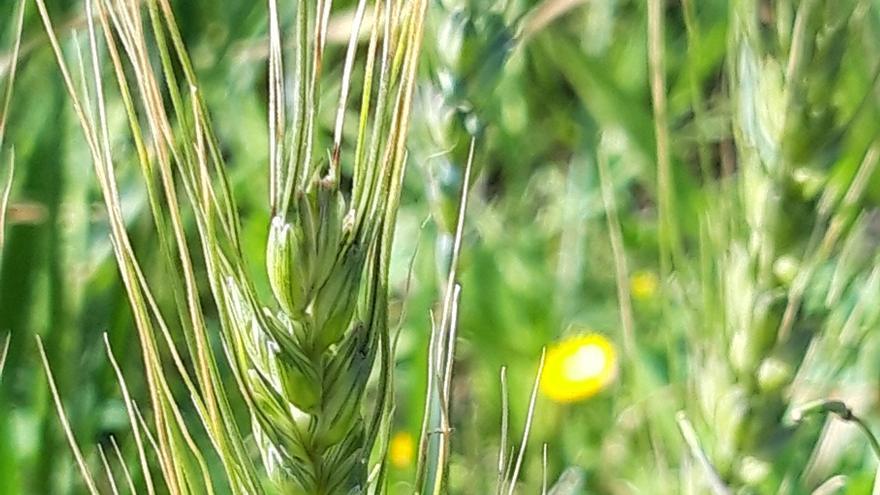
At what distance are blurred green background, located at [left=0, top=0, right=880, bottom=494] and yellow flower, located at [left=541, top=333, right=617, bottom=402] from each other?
0.01m

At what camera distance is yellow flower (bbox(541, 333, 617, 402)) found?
2.80ft

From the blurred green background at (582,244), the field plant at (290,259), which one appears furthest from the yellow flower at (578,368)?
the field plant at (290,259)

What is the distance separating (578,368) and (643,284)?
0.15 metres

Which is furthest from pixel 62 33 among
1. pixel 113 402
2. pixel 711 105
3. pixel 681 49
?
pixel 711 105

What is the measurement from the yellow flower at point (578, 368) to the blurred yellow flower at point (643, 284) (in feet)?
0.24

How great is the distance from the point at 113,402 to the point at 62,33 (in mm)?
215

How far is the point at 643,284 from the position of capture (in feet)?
3.25

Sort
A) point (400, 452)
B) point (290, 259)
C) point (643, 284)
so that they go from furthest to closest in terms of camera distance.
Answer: point (643, 284) → point (400, 452) → point (290, 259)

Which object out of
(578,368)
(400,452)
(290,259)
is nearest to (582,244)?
(578,368)

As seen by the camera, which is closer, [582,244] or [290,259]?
[290,259]

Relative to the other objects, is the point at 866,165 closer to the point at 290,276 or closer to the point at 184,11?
the point at 290,276

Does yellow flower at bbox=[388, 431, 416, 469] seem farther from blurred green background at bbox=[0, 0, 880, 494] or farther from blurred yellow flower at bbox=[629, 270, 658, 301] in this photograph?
blurred yellow flower at bbox=[629, 270, 658, 301]

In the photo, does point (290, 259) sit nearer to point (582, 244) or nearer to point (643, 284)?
point (582, 244)

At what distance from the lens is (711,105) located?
1.28m
